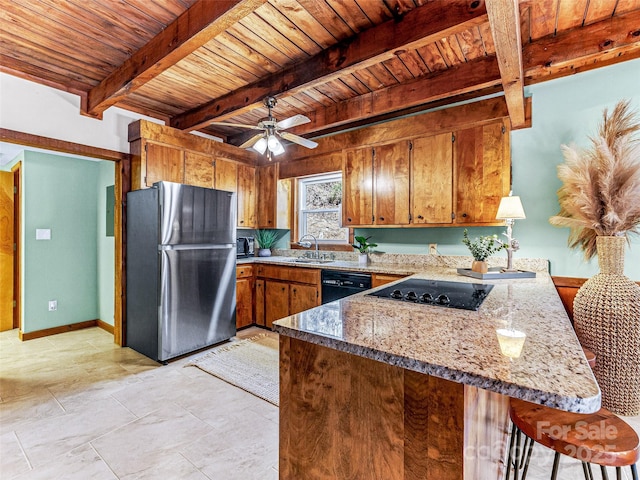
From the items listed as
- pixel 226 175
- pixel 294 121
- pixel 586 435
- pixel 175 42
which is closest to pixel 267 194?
pixel 226 175

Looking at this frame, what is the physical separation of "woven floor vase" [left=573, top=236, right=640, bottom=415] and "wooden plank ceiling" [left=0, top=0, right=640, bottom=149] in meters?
1.31

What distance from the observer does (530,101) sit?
279 centimetres

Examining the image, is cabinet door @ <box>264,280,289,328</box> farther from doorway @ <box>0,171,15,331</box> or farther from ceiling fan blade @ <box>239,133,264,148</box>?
doorway @ <box>0,171,15,331</box>

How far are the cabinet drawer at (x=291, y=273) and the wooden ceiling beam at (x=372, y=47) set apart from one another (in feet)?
5.75

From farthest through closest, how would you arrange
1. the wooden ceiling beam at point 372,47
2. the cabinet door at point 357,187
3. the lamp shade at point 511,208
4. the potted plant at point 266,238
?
the potted plant at point 266,238
the cabinet door at point 357,187
the lamp shade at point 511,208
the wooden ceiling beam at point 372,47

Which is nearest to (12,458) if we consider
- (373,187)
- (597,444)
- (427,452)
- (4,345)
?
(427,452)

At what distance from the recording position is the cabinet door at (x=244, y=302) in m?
3.84

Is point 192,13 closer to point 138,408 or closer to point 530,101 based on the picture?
point 138,408

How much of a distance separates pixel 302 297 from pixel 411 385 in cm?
273

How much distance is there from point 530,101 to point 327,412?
3081 millimetres

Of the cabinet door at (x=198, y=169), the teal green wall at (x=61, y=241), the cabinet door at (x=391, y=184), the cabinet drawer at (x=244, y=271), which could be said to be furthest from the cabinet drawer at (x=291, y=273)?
the teal green wall at (x=61, y=241)

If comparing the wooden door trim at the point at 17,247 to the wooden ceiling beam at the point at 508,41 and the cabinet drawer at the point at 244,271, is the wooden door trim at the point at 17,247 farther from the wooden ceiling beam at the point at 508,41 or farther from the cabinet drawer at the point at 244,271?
the wooden ceiling beam at the point at 508,41

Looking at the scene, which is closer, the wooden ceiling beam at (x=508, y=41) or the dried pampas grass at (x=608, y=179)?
the wooden ceiling beam at (x=508, y=41)

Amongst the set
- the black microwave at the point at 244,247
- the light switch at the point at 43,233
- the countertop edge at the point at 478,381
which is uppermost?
the light switch at the point at 43,233
